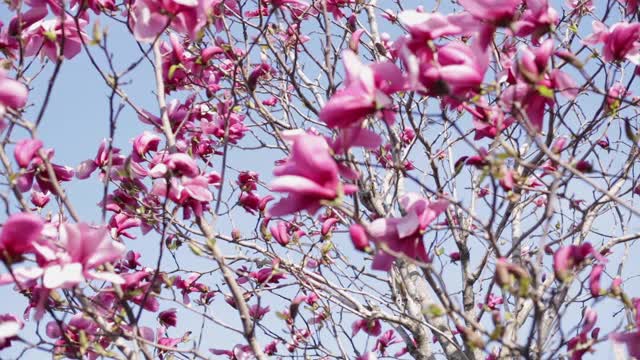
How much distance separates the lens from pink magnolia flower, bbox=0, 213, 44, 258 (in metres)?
1.51

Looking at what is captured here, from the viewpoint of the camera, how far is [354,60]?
1.55 metres

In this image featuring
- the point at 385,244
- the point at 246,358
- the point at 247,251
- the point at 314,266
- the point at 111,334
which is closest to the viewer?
the point at 385,244

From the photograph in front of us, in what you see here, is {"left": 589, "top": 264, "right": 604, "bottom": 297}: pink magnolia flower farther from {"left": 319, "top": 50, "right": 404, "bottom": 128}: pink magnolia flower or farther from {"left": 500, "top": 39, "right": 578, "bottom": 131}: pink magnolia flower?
{"left": 319, "top": 50, "right": 404, "bottom": 128}: pink magnolia flower

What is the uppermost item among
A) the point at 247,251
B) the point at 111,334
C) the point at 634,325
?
the point at 247,251

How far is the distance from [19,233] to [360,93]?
2.85ft

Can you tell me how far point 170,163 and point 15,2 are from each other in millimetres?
772

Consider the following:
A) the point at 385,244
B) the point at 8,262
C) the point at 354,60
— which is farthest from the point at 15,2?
the point at 385,244

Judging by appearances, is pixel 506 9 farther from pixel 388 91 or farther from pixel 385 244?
pixel 385 244

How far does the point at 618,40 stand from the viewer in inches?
76.6

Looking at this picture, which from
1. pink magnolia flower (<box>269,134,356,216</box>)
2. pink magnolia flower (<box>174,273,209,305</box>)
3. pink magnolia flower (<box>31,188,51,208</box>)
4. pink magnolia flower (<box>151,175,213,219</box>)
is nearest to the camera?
pink magnolia flower (<box>269,134,356,216</box>)

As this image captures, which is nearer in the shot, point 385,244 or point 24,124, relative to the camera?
point 385,244

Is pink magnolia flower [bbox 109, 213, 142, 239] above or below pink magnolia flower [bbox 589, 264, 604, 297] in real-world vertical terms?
above

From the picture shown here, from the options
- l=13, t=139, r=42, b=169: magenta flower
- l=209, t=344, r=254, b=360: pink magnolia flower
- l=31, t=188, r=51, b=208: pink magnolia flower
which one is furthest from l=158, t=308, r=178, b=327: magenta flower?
l=13, t=139, r=42, b=169: magenta flower

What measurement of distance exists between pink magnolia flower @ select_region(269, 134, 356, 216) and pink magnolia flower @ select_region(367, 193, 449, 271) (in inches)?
8.1
